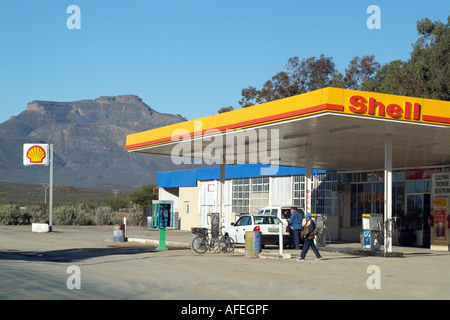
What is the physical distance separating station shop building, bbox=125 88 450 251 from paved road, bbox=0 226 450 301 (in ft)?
14.7

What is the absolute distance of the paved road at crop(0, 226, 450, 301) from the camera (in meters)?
11.9

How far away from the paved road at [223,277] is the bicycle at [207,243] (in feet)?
3.35

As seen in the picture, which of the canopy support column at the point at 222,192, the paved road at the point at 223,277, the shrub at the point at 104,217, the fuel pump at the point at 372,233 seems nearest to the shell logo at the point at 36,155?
the shrub at the point at 104,217

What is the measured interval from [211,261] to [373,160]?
1364 cm

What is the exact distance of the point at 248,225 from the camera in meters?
26.1

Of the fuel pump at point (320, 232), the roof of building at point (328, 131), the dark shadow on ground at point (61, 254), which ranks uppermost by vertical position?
the roof of building at point (328, 131)

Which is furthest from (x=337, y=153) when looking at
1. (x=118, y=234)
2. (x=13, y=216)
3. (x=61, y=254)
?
(x=13, y=216)

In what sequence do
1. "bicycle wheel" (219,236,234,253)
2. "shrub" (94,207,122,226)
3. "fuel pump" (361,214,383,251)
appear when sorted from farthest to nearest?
"shrub" (94,207,122,226), "bicycle wheel" (219,236,234,253), "fuel pump" (361,214,383,251)

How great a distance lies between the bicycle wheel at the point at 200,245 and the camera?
23297 millimetres

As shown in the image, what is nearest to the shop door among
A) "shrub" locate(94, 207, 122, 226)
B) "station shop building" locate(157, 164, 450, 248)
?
"station shop building" locate(157, 164, 450, 248)

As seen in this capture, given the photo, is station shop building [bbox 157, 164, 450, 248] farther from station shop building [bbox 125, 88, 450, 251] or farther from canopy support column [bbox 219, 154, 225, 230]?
canopy support column [bbox 219, 154, 225, 230]

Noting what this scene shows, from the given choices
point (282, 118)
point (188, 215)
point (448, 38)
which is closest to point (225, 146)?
point (282, 118)

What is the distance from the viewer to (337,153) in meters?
28.1

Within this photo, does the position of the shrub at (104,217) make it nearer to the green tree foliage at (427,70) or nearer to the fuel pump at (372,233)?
the green tree foliage at (427,70)
